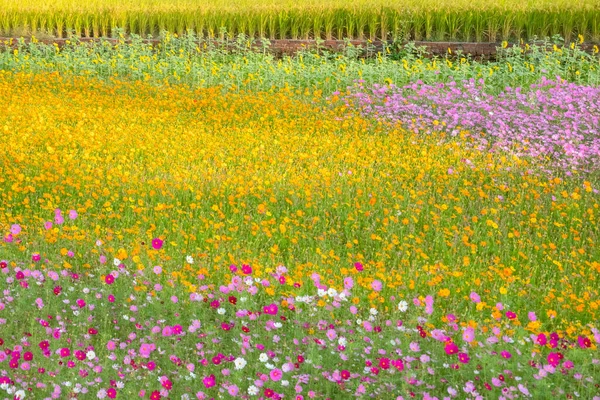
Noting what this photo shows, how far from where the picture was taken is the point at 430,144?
870cm

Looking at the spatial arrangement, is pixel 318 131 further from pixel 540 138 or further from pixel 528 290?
pixel 528 290

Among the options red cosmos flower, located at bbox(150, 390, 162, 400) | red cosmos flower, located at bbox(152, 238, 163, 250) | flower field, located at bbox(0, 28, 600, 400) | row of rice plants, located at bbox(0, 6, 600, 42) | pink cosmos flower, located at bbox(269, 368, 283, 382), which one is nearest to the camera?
red cosmos flower, located at bbox(150, 390, 162, 400)

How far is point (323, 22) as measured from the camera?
1541 centimetres

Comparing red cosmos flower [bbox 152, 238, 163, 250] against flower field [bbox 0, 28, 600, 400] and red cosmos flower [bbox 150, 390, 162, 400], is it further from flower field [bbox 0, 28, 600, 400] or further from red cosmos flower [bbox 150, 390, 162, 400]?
red cosmos flower [bbox 150, 390, 162, 400]

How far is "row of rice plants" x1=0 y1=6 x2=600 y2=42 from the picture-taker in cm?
1447

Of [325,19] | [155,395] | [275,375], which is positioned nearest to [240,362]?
[275,375]

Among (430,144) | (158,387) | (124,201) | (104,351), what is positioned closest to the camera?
(158,387)

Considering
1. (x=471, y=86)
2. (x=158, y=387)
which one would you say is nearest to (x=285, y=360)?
(x=158, y=387)

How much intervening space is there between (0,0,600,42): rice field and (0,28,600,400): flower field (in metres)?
1.72

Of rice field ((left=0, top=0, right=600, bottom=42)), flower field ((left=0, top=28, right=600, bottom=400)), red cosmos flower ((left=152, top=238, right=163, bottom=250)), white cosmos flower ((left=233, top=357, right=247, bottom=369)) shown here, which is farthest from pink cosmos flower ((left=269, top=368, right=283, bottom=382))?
rice field ((left=0, top=0, right=600, bottom=42))

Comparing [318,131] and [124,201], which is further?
[318,131]

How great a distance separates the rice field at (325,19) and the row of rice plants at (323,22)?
17mm

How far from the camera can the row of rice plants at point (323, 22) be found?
570 inches

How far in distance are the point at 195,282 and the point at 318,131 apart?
4791 millimetres
